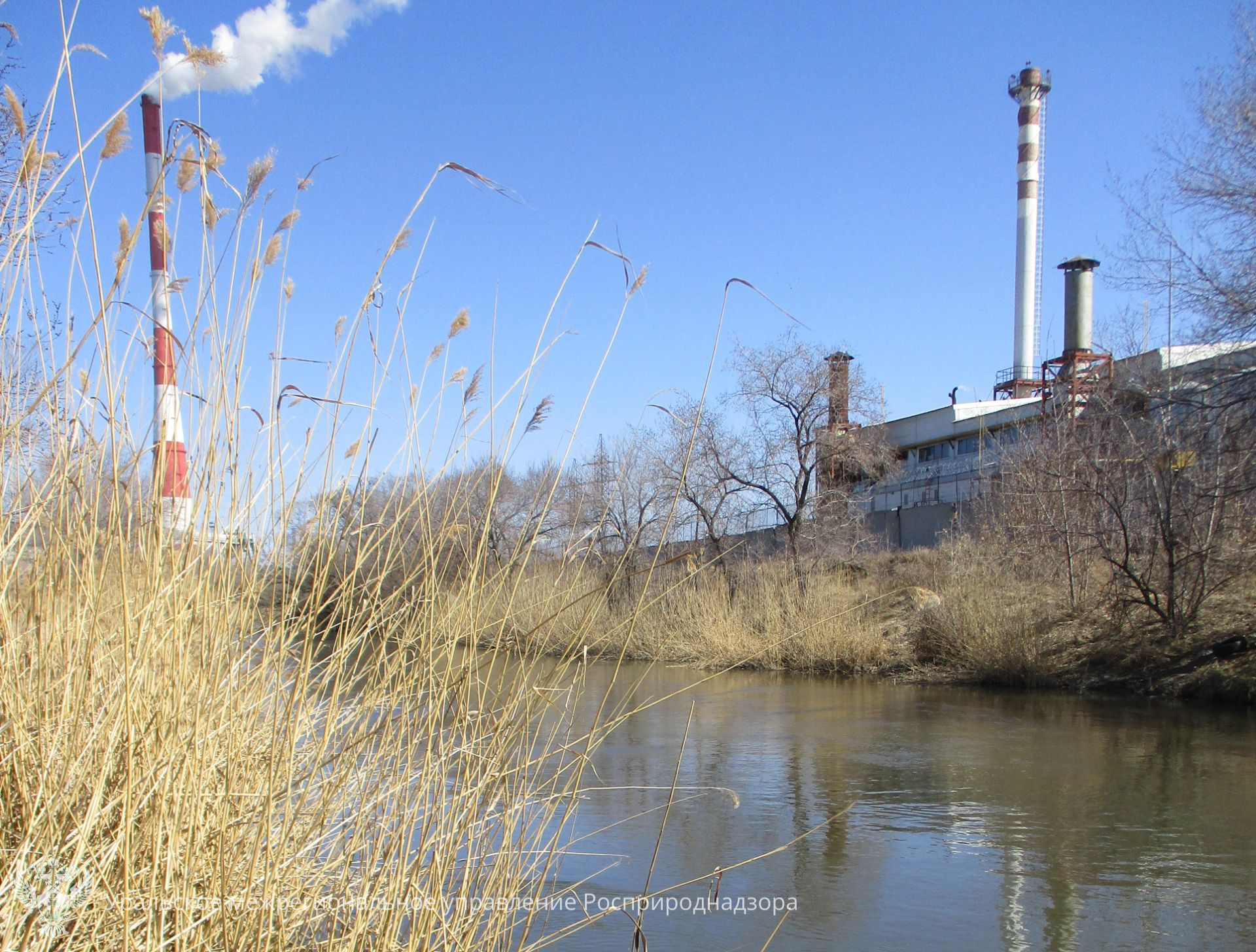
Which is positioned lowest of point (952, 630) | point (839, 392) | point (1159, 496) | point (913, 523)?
point (952, 630)

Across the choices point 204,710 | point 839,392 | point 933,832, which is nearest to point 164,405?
point 204,710

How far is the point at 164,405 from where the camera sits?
94.8 inches

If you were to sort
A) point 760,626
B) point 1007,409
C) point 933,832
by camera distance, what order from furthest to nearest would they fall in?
point 1007,409 → point 760,626 → point 933,832

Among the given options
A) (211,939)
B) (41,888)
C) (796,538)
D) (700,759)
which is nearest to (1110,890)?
(700,759)

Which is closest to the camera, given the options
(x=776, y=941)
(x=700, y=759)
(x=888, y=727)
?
(x=776, y=941)

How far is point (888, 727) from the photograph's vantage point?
8984 mm

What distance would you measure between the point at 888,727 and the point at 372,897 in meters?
7.76

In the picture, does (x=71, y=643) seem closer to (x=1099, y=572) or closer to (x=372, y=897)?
(x=372, y=897)

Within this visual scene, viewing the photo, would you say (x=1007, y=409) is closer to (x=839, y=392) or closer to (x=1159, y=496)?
(x=839, y=392)

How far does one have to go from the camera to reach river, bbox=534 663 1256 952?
3756mm

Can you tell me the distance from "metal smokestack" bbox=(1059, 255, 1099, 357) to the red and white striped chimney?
3338cm

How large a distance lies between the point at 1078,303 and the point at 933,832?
31.5 m

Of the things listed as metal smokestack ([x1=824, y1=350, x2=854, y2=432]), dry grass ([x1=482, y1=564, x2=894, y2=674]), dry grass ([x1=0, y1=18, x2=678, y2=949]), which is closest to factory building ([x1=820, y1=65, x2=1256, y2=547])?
metal smokestack ([x1=824, y1=350, x2=854, y2=432])

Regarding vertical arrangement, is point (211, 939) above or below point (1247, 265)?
below
